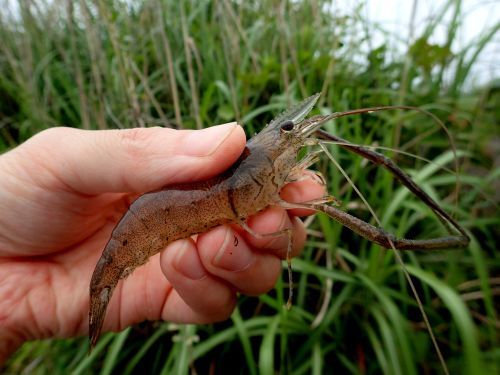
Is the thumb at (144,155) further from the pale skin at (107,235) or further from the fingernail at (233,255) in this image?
the fingernail at (233,255)

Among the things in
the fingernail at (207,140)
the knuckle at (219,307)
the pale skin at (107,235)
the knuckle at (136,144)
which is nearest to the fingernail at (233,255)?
the pale skin at (107,235)

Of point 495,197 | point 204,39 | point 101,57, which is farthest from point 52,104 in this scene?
point 495,197

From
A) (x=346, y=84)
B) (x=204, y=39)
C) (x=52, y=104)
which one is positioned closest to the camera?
(x=346, y=84)

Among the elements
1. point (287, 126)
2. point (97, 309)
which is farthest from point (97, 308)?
point (287, 126)

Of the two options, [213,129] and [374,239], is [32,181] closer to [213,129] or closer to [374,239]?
[213,129]

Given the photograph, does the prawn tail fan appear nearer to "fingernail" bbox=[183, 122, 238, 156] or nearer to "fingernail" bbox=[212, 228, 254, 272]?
"fingernail" bbox=[212, 228, 254, 272]

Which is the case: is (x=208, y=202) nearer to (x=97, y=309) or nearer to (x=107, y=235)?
(x=97, y=309)
